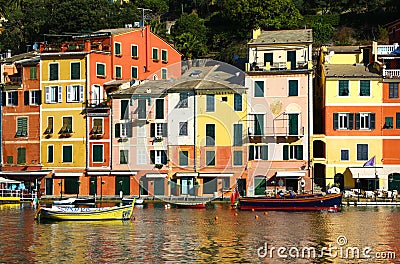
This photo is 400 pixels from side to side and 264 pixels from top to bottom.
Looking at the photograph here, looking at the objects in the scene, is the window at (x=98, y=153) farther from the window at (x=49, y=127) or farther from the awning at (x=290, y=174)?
the awning at (x=290, y=174)

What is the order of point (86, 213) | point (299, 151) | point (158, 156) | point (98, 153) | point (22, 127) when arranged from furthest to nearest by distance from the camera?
point (22, 127) → point (98, 153) → point (158, 156) → point (299, 151) → point (86, 213)

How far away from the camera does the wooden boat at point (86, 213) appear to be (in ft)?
211

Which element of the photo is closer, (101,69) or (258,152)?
(258,152)

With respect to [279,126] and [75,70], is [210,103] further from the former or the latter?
[75,70]

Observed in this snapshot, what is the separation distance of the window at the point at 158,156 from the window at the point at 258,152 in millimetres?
7182

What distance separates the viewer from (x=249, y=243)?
173 ft

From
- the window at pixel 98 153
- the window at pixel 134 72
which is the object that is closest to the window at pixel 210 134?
the window at pixel 98 153

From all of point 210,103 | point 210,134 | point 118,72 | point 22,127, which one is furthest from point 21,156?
point 210,103

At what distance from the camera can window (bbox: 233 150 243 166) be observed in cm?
8162

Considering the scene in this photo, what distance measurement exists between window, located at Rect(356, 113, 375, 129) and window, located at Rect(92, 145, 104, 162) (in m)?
21.6

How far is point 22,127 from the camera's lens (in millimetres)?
87688

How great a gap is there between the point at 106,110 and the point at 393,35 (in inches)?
1240

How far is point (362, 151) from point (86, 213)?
2702 centimetres

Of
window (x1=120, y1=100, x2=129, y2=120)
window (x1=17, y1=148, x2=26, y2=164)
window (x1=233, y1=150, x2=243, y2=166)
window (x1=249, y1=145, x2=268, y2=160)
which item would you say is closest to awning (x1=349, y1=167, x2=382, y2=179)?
window (x1=249, y1=145, x2=268, y2=160)
